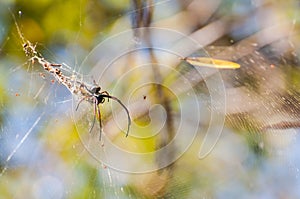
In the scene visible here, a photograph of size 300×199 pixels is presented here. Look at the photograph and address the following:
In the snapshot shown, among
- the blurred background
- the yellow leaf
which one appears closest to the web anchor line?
the blurred background

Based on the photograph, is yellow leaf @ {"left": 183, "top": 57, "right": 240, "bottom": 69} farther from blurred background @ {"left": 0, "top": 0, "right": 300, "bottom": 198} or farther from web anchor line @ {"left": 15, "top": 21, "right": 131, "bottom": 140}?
web anchor line @ {"left": 15, "top": 21, "right": 131, "bottom": 140}

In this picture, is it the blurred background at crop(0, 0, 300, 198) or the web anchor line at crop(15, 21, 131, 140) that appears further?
the blurred background at crop(0, 0, 300, 198)

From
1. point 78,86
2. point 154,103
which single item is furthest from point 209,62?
point 78,86

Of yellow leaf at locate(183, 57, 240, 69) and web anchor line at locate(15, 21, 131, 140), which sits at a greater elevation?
web anchor line at locate(15, 21, 131, 140)

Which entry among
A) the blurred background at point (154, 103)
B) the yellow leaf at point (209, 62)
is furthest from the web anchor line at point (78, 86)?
the yellow leaf at point (209, 62)

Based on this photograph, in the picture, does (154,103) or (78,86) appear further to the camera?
(154,103)

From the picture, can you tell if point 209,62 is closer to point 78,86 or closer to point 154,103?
point 154,103

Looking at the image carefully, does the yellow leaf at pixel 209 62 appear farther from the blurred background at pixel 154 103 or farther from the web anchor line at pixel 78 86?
the web anchor line at pixel 78 86

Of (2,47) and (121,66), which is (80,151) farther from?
(2,47)
